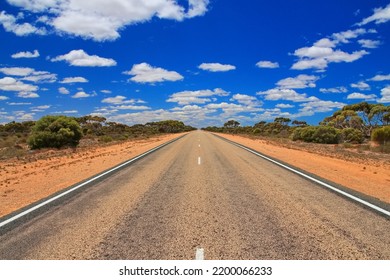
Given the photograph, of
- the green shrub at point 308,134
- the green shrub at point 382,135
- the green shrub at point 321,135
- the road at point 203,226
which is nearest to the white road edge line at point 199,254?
the road at point 203,226

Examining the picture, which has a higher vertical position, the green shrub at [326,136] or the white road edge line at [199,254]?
the green shrub at [326,136]

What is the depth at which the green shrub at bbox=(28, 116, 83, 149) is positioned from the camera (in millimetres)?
29359

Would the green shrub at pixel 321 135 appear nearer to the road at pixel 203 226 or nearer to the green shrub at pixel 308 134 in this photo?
the green shrub at pixel 308 134

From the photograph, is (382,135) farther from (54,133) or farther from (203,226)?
(203,226)

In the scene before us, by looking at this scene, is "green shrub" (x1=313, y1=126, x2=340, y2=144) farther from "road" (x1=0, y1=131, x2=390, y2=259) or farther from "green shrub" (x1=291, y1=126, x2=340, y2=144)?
"road" (x1=0, y1=131, x2=390, y2=259)

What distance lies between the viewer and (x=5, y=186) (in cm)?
1102

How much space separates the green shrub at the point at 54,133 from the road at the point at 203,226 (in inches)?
885

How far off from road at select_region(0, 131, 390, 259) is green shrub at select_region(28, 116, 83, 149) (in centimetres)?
2248

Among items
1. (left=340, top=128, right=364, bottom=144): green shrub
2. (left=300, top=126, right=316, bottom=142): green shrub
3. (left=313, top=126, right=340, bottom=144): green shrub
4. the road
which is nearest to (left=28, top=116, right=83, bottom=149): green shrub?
the road

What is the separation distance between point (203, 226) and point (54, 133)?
89.0 feet

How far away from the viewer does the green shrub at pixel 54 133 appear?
29359 millimetres

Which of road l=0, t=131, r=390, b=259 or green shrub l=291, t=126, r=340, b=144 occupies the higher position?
green shrub l=291, t=126, r=340, b=144

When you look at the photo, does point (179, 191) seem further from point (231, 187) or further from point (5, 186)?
point (5, 186)

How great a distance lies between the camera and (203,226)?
19.4 ft
